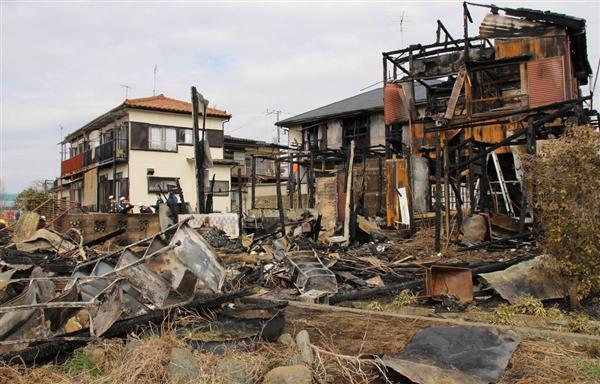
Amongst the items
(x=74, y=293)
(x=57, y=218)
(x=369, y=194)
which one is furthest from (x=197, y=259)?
(x=369, y=194)

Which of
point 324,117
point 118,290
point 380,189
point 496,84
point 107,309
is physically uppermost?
point 324,117

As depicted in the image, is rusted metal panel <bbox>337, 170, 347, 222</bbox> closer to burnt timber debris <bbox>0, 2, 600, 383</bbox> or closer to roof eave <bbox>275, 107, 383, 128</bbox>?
burnt timber debris <bbox>0, 2, 600, 383</bbox>

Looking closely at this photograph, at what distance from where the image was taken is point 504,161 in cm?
1752

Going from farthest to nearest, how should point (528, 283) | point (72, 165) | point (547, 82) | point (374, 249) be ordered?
point (72, 165) → point (547, 82) → point (374, 249) → point (528, 283)

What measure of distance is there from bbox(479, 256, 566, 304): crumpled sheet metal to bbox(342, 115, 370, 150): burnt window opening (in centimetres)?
2025

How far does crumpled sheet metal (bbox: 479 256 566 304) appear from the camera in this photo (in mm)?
6173

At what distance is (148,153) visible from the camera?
94.3 feet

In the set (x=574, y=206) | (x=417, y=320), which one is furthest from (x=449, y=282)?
(x=574, y=206)

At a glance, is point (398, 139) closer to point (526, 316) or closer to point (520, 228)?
point (520, 228)

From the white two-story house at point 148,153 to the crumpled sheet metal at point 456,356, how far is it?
2354 centimetres

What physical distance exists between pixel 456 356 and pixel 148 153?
26.8 meters

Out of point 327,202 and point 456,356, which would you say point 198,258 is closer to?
point 456,356

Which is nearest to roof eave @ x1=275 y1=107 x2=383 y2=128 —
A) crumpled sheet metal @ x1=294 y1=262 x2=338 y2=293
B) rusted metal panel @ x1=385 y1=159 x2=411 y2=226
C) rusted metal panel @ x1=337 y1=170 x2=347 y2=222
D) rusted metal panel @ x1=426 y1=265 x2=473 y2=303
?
rusted metal panel @ x1=385 y1=159 x2=411 y2=226

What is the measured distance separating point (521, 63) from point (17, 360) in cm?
1792
